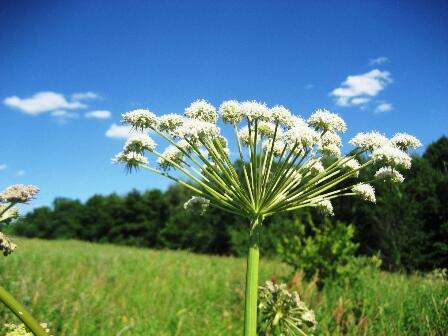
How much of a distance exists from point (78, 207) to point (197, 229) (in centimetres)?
3790

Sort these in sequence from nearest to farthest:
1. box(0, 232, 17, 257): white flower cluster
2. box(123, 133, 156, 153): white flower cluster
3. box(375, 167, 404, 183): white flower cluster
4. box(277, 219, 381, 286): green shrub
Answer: box(0, 232, 17, 257): white flower cluster, box(375, 167, 404, 183): white flower cluster, box(123, 133, 156, 153): white flower cluster, box(277, 219, 381, 286): green shrub

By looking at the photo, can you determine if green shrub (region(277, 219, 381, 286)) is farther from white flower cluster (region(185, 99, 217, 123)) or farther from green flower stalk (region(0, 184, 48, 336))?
green flower stalk (region(0, 184, 48, 336))

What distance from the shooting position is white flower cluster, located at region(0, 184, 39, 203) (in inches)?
59.9

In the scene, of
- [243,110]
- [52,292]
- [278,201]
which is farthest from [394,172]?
[52,292]

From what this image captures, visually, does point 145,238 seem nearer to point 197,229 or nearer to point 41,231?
point 197,229

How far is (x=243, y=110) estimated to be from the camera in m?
2.60

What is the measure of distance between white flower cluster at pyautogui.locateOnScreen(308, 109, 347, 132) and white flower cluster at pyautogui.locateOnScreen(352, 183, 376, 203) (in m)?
0.45

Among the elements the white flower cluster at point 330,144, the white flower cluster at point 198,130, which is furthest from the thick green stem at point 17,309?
the white flower cluster at point 330,144

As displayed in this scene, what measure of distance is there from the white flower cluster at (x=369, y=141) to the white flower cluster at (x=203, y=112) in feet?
2.80

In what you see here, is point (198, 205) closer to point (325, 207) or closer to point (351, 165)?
point (325, 207)

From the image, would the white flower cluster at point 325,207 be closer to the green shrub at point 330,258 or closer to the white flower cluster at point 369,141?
the white flower cluster at point 369,141

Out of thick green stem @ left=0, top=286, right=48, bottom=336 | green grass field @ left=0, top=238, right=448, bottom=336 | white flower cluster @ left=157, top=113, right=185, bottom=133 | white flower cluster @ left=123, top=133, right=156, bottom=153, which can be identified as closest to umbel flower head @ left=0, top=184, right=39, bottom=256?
thick green stem @ left=0, top=286, right=48, bottom=336

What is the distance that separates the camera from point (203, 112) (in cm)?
278

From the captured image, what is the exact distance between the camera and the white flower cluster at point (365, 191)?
101 inches
